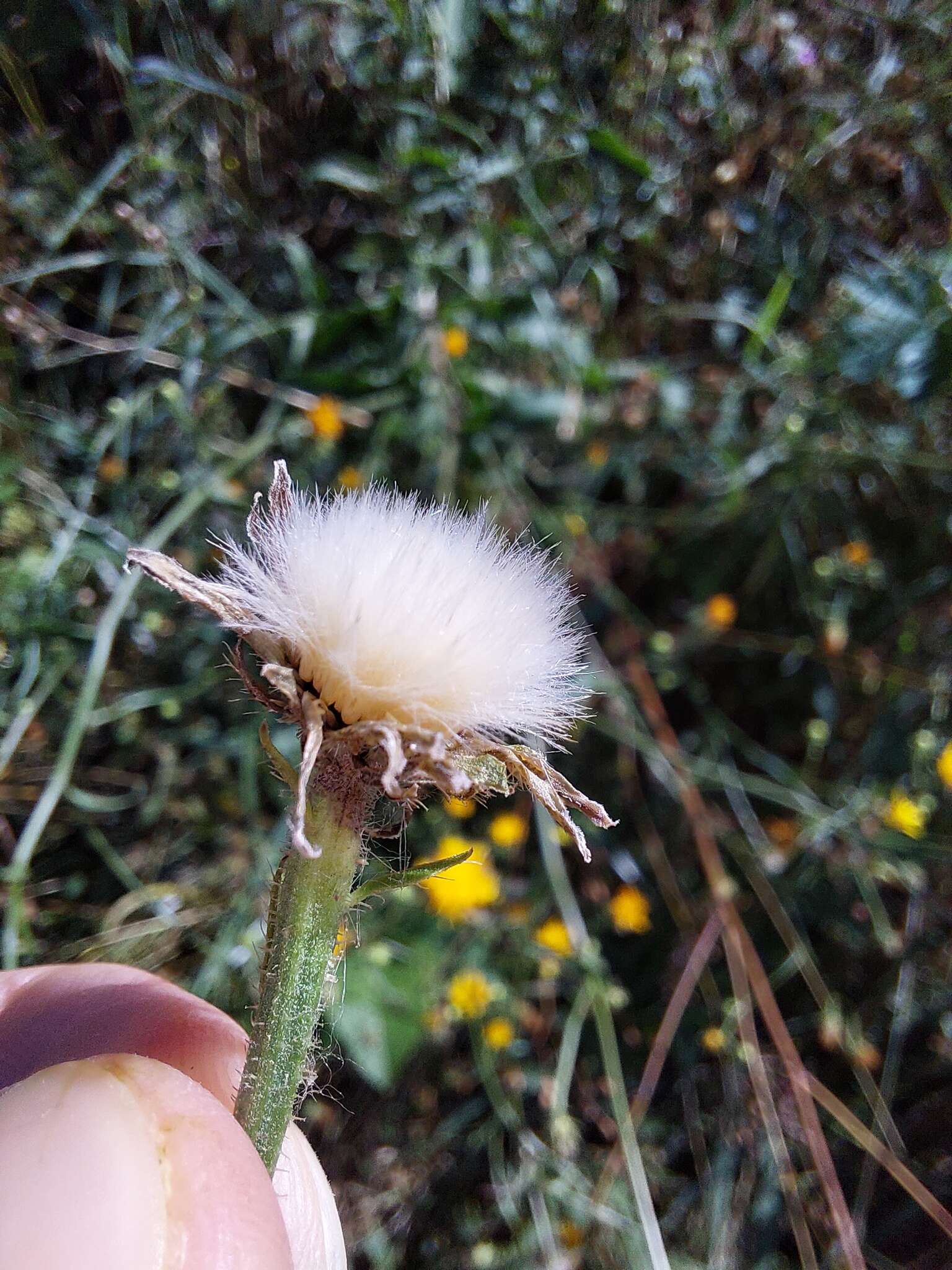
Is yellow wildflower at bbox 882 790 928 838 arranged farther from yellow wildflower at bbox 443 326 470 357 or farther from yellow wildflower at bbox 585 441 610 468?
yellow wildflower at bbox 443 326 470 357

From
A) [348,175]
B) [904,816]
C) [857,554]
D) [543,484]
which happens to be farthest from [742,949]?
[348,175]

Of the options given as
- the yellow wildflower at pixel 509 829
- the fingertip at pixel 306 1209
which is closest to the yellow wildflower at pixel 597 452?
the yellow wildflower at pixel 509 829

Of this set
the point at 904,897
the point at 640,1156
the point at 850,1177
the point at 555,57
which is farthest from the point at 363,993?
the point at 555,57

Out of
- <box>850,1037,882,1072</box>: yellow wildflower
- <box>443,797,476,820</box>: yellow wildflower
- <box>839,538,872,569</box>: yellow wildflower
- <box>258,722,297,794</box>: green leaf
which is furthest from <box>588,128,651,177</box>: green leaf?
<box>850,1037,882,1072</box>: yellow wildflower

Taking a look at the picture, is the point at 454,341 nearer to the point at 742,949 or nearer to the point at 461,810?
the point at 461,810

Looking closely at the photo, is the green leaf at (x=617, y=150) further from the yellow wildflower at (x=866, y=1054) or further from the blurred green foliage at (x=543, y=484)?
the yellow wildflower at (x=866, y=1054)

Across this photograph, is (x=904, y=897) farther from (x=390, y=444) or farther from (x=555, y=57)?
(x=555, y=57)
